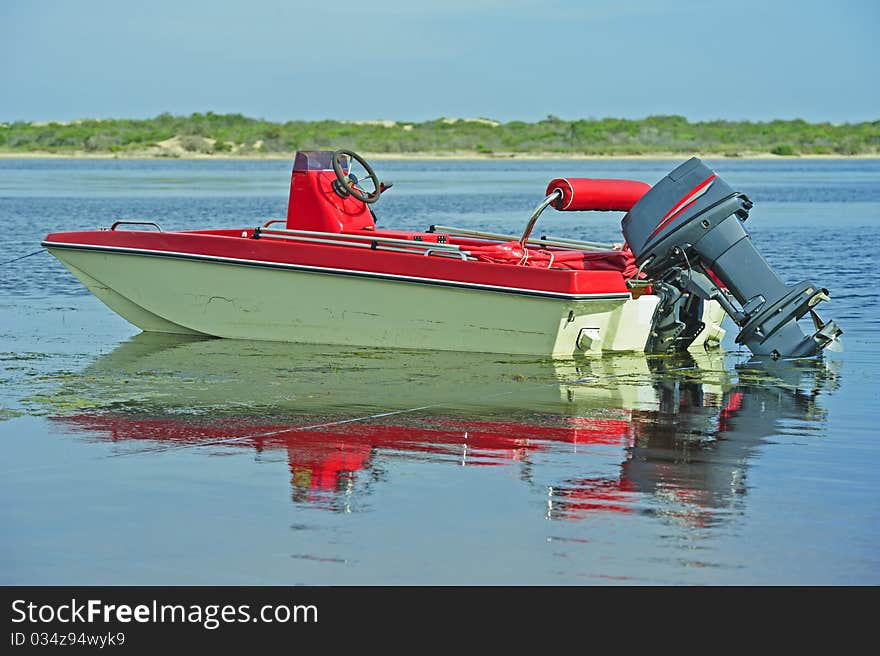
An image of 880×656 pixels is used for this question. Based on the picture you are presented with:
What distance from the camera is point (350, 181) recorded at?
12797 millimetres

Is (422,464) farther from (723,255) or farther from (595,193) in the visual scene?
(595,193)

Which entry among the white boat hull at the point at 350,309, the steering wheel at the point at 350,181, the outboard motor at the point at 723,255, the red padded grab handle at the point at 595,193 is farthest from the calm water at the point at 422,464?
the steering wheel at the point at 350,181

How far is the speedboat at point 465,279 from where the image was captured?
10992 mm

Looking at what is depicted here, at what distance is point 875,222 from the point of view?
29.0 meters

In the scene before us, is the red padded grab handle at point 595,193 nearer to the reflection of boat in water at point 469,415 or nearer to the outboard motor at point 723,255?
the outboard motor at point 723,255

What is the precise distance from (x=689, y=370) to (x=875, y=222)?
749 inches

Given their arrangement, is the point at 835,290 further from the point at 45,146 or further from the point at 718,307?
the point at 45,146

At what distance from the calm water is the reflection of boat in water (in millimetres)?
28

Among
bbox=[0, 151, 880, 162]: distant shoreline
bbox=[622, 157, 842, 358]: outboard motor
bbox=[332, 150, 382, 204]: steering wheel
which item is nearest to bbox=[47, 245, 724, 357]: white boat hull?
bbox=[622, 157, 842, 358]: outboard motor

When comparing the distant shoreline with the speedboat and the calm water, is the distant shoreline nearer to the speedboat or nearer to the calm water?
the speedboat

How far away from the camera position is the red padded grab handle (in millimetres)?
11367
